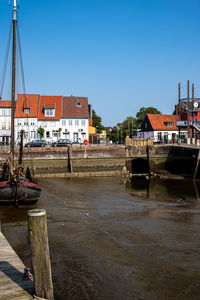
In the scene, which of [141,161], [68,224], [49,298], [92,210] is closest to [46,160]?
[141,161]

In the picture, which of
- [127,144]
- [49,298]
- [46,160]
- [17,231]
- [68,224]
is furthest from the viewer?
[127,144]

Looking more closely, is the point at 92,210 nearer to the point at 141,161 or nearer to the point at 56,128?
the point at 141,161

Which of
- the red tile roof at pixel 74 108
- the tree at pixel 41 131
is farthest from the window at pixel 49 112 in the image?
the tree at pixel 41 131

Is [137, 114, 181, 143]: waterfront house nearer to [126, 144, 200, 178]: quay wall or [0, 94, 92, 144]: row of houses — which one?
[0, 94, 92, 144]: row of houses

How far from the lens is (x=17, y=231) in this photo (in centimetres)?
1290

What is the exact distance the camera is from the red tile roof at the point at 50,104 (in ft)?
188

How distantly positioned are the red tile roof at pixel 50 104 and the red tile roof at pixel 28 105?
100cm

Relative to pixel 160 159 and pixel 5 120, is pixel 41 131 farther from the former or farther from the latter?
pixel 160 159

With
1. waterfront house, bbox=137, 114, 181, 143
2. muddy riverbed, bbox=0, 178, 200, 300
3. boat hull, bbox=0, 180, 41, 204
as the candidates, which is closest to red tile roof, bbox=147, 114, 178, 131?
waterfront house, bbox=137, 114, 181, 143

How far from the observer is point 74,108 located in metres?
59.8

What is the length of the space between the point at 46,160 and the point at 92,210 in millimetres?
19109

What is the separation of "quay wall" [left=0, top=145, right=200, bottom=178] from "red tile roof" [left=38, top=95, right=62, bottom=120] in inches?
823

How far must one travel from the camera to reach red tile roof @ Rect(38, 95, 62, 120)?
57.2 metres

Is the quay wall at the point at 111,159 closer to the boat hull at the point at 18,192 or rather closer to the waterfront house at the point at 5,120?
the boat hull at the point at 18,192
